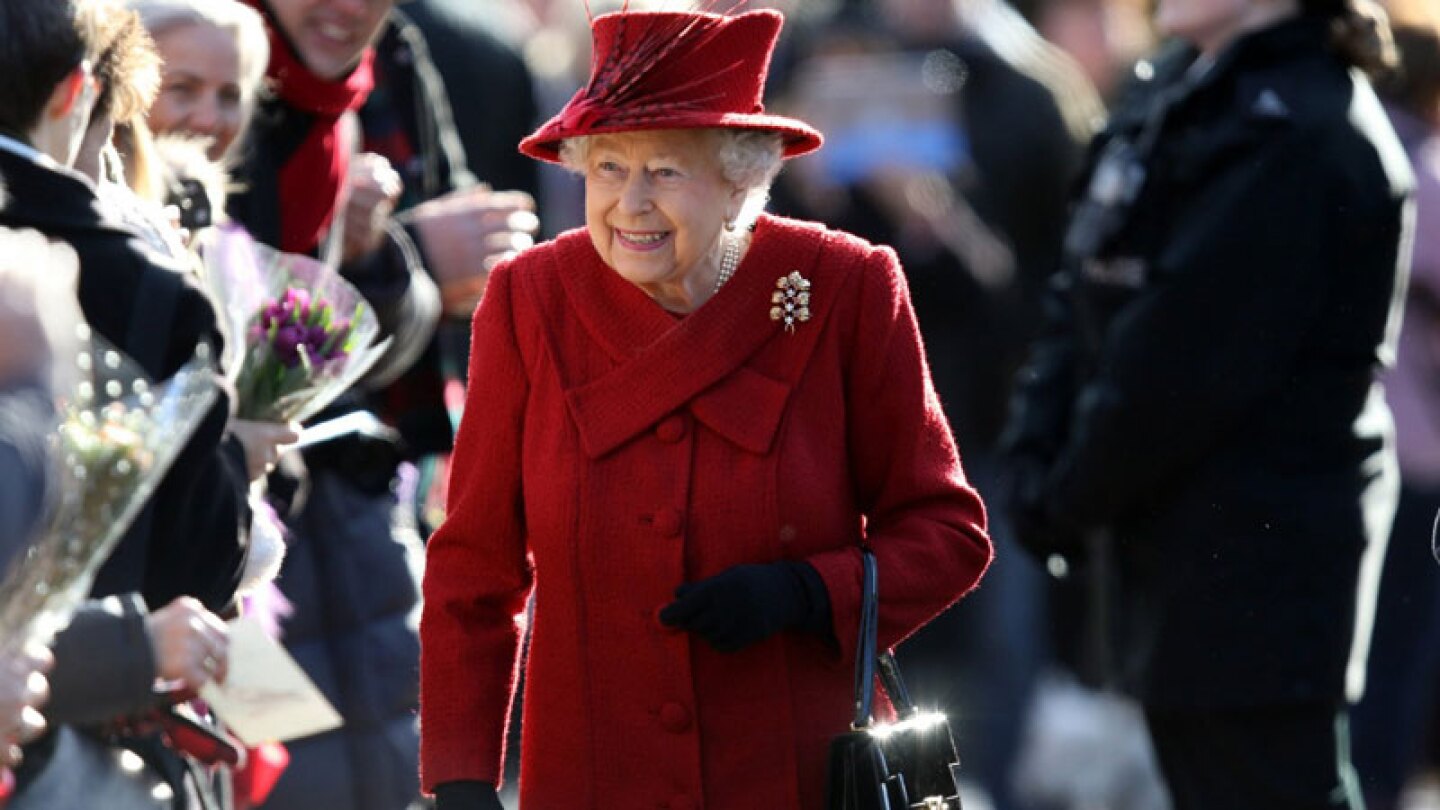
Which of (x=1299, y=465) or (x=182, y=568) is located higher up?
(x=182, y=568)

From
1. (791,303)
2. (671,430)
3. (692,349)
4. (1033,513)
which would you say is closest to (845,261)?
(791,303)

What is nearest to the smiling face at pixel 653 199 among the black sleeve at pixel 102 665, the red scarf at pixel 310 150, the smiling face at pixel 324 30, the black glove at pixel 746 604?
the black glove at pixel 746 604

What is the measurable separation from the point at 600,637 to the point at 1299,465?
2.28m

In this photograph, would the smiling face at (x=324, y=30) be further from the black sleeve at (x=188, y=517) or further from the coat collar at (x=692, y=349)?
the black sleeve at (x=188, y=517)

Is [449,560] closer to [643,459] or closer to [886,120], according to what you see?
[643,459]

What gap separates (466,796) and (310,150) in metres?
1.96

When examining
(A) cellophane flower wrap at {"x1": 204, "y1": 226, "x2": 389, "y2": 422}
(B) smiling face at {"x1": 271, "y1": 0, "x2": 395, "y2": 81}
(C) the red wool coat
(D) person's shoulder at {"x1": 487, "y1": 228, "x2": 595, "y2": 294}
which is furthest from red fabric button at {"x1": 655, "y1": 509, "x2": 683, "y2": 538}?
(B) smiling face at {"x1": 271, "y1": 0, "x2": 395, "y2": 81}

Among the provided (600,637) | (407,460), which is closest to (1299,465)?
(407,460)

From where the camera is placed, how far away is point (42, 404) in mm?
3352

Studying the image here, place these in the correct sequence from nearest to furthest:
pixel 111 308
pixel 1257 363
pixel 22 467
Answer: pixel 22 467 → pixel 111 308 → pixel 1257 363

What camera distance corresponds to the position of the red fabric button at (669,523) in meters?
4.42

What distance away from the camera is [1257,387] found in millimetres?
6246

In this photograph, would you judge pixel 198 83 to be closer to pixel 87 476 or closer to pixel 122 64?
pixel 122 64

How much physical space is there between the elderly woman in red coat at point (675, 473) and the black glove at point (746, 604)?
0.01 m
